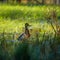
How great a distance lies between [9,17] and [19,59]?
854cm

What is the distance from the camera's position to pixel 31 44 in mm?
5184

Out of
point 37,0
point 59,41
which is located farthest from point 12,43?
point 37,0

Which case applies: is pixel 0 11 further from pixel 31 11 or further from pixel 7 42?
pixel 7 42

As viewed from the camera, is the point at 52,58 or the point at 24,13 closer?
the point at 52,58

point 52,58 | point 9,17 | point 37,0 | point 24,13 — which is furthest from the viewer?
point 37,0

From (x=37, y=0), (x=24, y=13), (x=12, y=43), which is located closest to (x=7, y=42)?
(x=12, y=43)

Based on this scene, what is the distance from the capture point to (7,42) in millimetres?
5305

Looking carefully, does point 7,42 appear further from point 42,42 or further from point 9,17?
point 9,17

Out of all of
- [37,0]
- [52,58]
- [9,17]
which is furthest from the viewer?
[37,0]

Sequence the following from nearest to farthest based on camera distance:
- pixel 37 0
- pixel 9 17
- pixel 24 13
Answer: pixel 9 17 → pixel 24 13 → pixel 37 0

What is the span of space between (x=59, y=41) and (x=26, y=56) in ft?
1.65

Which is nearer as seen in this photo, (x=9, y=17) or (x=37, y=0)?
(x=9, y=17)

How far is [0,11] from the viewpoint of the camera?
48.2ft

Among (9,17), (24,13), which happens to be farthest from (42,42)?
(24,13)
